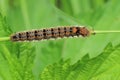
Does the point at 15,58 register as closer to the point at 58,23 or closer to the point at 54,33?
the point at 54,33

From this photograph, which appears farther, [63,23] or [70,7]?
[70,7]

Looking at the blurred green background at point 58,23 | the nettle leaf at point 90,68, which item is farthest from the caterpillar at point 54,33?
the nettle leaf at point 90,68

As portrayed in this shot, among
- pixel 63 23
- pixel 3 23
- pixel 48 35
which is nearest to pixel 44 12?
pixel 63 23

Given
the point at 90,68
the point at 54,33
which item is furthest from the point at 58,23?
the point at 90,68

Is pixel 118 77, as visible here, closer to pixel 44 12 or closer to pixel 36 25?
pixel 36 25

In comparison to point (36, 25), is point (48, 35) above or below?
above

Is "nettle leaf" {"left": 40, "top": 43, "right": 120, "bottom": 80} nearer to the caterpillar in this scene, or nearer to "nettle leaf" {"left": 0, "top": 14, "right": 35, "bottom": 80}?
"nettle leaf" {"left": 0, "top": 14, "right": 35, "bottom": 80}

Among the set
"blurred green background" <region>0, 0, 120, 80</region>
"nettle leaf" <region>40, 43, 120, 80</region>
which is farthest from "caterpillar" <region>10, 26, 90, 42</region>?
"nettle leaf" <region>40, 43, 120, 80</region>
